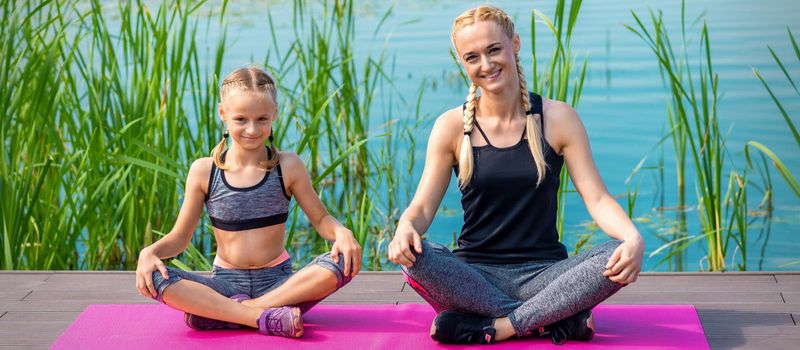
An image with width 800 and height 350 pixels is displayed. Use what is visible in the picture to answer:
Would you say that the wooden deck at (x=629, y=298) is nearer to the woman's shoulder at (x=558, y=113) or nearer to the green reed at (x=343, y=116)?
the woman's shoulder at (x=558, y=113)

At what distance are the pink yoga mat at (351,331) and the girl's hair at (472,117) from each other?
41 centimetres

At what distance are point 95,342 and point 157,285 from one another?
23 cm

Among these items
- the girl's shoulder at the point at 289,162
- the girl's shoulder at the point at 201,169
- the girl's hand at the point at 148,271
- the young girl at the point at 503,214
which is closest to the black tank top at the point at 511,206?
the young girl at the point at 503,214

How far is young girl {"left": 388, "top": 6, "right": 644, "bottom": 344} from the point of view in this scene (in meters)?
2.81

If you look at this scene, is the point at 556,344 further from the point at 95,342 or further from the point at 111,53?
the point at 111,53

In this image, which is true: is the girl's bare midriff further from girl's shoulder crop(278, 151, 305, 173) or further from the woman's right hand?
the woman's right hand

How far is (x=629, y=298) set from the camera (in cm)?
327

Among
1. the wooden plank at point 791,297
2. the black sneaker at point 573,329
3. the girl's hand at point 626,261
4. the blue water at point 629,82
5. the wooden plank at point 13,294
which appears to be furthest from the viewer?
the blue water at point 629,82

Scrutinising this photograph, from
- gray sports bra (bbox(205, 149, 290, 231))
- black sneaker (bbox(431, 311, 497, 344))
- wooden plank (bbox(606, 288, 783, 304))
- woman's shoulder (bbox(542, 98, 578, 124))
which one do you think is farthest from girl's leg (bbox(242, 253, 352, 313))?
wooden plank (bbox(606, 288, 783, 304))

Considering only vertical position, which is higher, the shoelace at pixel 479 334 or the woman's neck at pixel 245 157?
the woman's neck at pixel 245 157

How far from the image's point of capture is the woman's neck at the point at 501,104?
2.94m

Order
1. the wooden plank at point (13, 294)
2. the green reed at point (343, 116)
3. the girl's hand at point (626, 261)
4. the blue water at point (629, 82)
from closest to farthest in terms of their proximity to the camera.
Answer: the girl's hand at point (626, 261) < the wooden plank at point (13, 294) < the green reed at point (343, 116) < the blue water at point (629, 82)

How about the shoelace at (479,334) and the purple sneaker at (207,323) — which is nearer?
the shoelace at (479,334)

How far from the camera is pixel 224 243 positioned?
9.89 feet
